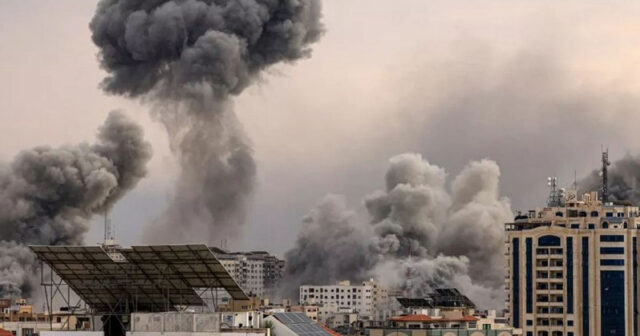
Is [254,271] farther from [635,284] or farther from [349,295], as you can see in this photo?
[635,284]

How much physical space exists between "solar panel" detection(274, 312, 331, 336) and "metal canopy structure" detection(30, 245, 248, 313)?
79.9 inches

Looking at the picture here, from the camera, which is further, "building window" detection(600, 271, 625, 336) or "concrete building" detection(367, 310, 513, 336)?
"building window" detection(600, 271, 625, 336)

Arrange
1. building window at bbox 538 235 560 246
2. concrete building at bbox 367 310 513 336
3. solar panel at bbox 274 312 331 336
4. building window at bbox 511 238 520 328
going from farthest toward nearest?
building window at bbox 511 238 520 328
building window at bbox 538 235 560 246
concrete building at bbox 367 310 513 336
solar panel at bbox 274 312 331 336

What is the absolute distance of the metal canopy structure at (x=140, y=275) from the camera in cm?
5938

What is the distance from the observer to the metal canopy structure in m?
59.4

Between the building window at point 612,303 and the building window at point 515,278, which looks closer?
the building window at point 612,303

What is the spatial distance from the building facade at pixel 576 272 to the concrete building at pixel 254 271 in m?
60.2

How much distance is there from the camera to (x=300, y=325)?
59.9 m

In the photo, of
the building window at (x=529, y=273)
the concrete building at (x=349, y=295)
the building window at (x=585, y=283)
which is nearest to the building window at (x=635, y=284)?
the building window at (x=585, y=283)

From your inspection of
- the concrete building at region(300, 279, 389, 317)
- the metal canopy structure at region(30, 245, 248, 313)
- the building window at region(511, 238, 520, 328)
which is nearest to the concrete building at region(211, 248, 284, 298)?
the concrete building at region(300, 279, 389, 317)

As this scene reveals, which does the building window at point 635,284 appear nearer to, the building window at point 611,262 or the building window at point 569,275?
the building window at point 611,262

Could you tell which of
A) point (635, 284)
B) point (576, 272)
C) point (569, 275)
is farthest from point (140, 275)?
point (635, 284)

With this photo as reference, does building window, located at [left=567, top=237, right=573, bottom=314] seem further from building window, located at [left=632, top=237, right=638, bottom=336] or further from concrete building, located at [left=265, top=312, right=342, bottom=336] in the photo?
concrete building, located at [left=265, top=312, right=342, bottom=336]

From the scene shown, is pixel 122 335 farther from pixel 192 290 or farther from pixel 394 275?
pixel 394 275
